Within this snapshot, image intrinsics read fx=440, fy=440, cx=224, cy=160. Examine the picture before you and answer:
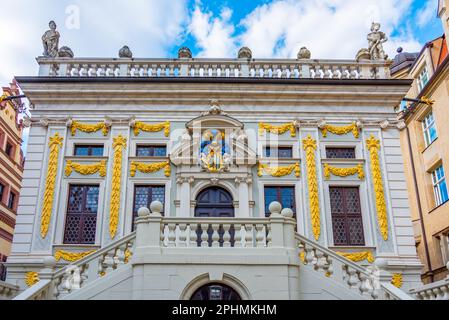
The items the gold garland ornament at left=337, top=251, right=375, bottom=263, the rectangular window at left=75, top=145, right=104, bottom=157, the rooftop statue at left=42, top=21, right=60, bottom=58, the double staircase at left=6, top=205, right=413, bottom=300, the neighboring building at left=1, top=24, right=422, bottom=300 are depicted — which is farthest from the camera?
the rooftop statue at left=42, top=21, right=60, bottom=58

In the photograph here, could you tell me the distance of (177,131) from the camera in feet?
55.9

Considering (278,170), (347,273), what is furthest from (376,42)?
(347,273)

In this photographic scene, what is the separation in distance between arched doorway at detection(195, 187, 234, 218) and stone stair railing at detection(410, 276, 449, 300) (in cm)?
688

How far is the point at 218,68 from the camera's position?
18031 mm

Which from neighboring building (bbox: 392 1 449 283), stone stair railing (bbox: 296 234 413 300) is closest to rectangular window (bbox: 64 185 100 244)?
stone stair railing (bbox: 296 234 413 300)

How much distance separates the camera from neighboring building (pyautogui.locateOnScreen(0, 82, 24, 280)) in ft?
86.5

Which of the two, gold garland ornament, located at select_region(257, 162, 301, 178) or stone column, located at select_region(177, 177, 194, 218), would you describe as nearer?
stone column, located at select_region(177, 177, 194, 218)

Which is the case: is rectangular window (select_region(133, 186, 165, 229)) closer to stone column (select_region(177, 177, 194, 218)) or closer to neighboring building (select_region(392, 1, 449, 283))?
stone column (select_region(177, 177, 194, 218))

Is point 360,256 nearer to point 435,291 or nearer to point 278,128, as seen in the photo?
point 435,291

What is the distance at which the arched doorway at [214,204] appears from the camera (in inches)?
631

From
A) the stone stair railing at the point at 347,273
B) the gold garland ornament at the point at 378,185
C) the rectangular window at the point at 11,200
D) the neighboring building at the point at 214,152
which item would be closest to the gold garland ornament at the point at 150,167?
the neighboring building at the point at 214,152

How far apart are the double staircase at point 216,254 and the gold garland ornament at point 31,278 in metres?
5.19
